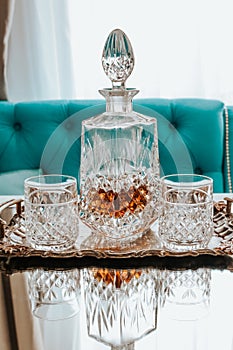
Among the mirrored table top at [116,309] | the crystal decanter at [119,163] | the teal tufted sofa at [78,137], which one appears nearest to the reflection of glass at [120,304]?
the mirrored table top at [116,309]

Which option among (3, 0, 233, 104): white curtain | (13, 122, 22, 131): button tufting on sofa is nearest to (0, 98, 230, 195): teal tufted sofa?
(13, 122, 22, 131): button tufting on sofa

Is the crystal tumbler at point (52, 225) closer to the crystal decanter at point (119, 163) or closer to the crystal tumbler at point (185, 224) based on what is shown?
the crystal decanter at point (119, 163)

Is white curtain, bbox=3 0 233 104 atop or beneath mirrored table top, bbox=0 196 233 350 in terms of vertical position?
atop

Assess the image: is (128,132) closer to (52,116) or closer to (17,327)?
(17,327)

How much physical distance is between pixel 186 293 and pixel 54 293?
175mm

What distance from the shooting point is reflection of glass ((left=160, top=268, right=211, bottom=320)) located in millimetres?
706

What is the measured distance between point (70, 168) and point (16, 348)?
3.38 feet

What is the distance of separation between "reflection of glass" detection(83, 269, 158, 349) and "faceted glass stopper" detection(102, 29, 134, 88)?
31cm

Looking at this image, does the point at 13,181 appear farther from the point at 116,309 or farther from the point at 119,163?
the point at 116,309

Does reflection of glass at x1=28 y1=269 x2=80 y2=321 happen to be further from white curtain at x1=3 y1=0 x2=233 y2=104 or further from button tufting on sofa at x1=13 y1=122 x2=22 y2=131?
white curtain at x1=3 y1=0 x2=233 y2=104

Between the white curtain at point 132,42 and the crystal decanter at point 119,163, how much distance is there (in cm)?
109

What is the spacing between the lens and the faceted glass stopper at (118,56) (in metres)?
0.88

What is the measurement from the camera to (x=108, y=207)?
0.88m

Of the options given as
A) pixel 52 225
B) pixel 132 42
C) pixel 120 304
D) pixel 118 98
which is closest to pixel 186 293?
pixel 120 304
